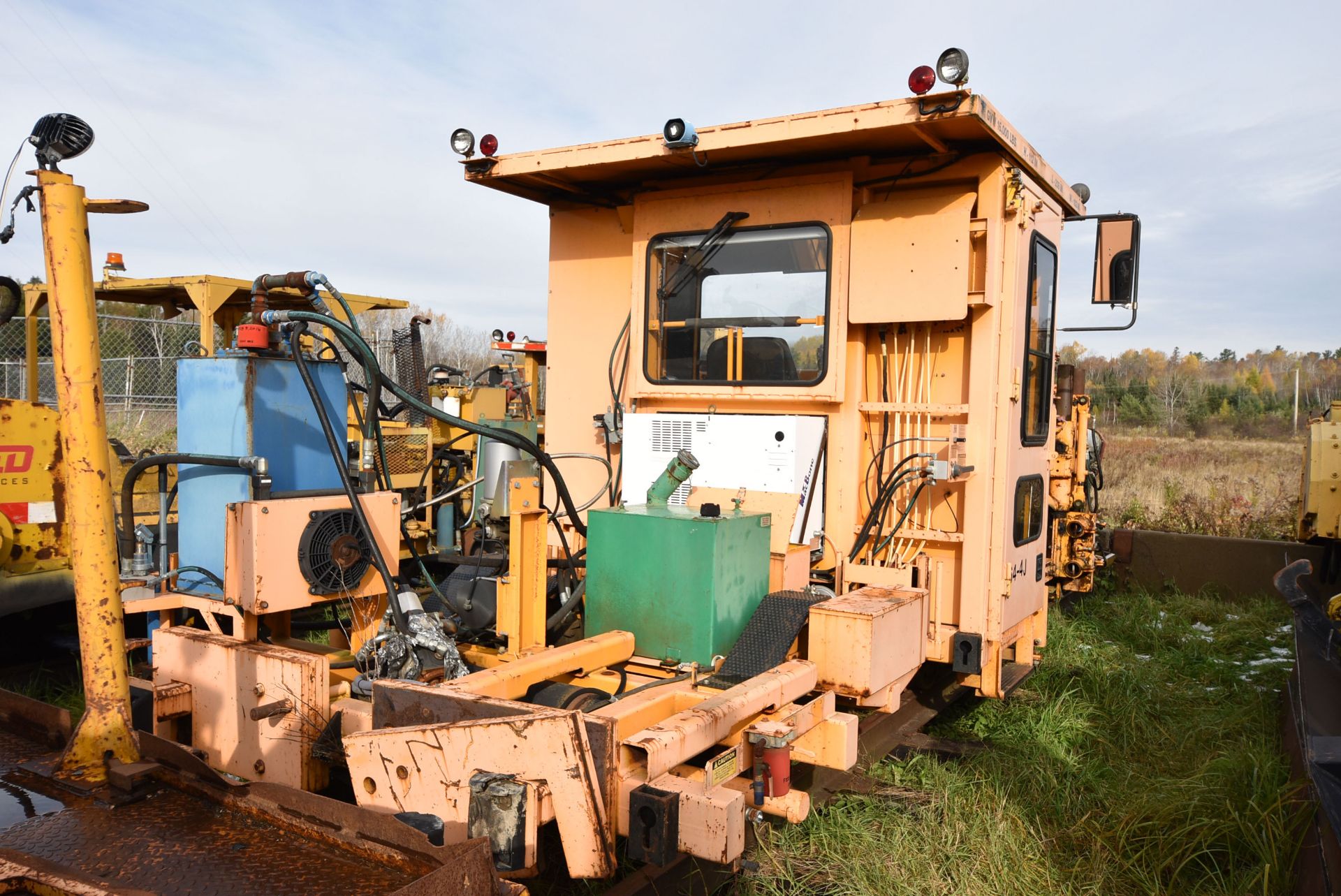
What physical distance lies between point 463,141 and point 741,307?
1.59 metres

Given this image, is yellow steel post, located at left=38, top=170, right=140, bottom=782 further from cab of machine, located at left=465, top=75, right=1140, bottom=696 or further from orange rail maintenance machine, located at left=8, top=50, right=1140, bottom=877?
cab of machine, located at left=465, top=75, right=1140, bottom=696

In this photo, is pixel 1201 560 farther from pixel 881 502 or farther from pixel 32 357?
pixel 32 357

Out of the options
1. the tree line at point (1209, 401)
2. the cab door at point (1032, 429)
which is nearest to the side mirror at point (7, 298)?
the cab door at point (1032, 429)

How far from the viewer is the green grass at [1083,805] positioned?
10.5 ft

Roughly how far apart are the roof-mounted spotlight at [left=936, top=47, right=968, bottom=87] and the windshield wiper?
118 centimetres

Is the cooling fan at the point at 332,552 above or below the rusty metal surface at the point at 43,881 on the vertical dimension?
above

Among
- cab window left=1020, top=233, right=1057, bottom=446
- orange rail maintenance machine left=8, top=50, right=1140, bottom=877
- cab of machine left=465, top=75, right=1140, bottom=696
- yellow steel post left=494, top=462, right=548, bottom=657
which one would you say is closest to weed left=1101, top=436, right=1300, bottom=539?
orange rail maintenance machine left=8, top=50, right=1140, bottom=877

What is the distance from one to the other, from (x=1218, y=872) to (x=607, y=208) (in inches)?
154

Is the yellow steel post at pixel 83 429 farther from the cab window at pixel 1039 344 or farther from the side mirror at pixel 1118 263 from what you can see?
the side mirror at pixel 1118 263

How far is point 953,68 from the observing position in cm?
359

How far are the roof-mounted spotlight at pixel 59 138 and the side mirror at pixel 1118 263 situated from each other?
4514mm

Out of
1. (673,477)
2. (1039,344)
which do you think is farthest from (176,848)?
(1039,344)

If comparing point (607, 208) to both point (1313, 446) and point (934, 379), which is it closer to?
point (934, 379)

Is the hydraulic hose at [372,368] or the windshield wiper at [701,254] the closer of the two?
the hydraulic hose at [372,368]
